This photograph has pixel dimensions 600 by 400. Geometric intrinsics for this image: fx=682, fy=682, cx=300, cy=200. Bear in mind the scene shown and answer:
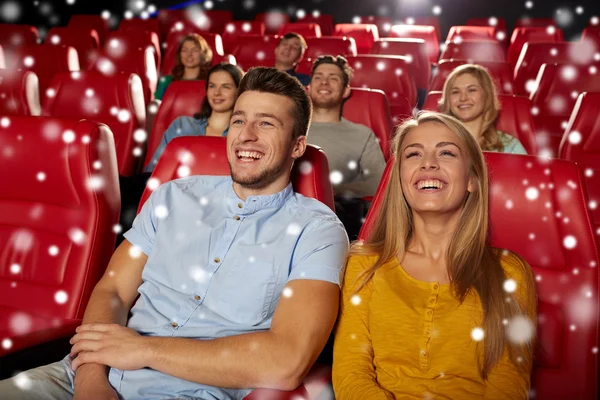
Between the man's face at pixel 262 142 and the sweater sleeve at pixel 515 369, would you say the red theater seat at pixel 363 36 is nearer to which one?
the man's face at pixel 262 142

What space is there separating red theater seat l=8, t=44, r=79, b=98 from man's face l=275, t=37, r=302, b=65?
1563 mm

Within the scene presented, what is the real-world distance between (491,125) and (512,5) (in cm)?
670

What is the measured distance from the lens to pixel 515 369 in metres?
1.31

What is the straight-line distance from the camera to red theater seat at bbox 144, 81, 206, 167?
325cm

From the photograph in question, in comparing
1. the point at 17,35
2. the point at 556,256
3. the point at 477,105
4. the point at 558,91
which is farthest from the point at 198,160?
the point at 17,35

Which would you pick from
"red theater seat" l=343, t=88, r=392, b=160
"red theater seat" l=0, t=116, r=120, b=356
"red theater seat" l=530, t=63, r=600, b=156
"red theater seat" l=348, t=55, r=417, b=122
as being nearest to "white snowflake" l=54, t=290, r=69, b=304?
"red theater seat" l=0, t=116, r=120, b=356

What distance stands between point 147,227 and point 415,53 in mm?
4271

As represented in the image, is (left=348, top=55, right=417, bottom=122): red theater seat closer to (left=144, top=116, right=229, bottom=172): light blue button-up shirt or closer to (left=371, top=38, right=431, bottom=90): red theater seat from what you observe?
(left=371, top=38, right=431, bottom=90): red theater seat

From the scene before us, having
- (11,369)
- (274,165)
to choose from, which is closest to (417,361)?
(274,165)

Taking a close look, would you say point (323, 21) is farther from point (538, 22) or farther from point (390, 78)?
point (390, 78)

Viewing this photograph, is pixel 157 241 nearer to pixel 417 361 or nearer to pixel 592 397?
pixel 417 361

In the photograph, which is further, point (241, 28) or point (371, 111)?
point (241, 28)

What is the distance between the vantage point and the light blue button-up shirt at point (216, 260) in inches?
54.6

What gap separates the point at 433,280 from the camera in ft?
4.74
